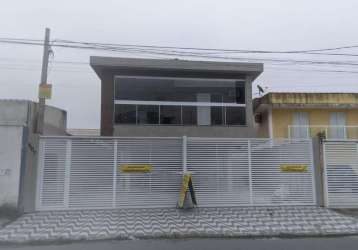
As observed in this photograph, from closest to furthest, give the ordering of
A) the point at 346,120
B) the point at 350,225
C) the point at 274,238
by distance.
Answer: the point at 274,238, the point at 350,225, the point at 346,120

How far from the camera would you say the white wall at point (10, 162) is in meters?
12.3

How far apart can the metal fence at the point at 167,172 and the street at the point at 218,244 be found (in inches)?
139

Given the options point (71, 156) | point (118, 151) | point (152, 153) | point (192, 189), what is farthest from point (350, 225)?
point (71, 156)

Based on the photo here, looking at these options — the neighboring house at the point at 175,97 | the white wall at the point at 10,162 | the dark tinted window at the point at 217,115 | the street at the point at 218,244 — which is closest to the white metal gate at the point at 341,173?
the street at the point at 218,244

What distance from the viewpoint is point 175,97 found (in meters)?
19.9

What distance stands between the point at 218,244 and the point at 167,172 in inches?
178

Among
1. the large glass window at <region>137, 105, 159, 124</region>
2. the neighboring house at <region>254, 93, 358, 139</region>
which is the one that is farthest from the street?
the neighboring house at <region>254, 93, 358, 139</region>

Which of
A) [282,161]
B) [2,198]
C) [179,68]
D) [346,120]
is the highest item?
[179,68]

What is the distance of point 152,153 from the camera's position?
1374cm

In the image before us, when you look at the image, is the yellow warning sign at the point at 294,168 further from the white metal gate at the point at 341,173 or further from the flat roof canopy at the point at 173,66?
the flat roof canopy at the point at 173,66

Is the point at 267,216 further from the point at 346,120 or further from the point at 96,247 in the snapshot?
the point at 346,120

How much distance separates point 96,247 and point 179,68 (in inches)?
475

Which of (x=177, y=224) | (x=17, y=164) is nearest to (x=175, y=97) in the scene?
(x=17, y=164)

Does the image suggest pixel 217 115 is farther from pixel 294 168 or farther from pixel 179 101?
pixel 294 168
